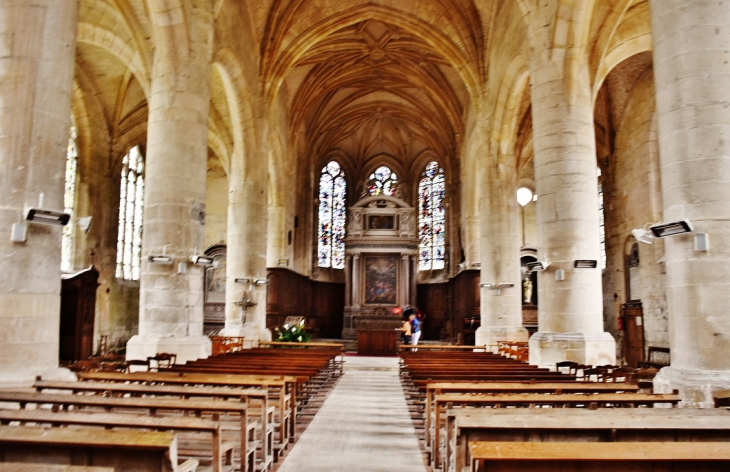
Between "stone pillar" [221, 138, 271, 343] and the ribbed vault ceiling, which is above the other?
the ribbed vault ceiling

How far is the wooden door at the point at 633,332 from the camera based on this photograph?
18828 mm

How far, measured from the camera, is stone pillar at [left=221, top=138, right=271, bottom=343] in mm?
18797

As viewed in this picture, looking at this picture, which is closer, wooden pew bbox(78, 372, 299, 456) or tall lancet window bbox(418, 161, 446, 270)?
wooden pew bbox(78, 372, 299, 456)

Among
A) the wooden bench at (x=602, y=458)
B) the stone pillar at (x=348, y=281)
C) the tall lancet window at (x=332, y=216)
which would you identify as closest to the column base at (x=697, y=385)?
the wooden bench at (x=602, y=458)

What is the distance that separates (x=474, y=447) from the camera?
2.87m

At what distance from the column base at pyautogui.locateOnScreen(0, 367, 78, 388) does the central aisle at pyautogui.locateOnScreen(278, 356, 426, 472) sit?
9.20ft

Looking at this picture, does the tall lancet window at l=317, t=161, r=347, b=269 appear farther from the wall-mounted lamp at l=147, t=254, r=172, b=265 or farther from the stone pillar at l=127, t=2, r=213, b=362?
A: the wall-mounted lamp at l=147, t=254, r=172, b=265

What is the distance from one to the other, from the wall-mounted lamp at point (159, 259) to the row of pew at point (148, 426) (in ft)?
11.8

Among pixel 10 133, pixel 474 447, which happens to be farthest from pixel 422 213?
pixel 474 447

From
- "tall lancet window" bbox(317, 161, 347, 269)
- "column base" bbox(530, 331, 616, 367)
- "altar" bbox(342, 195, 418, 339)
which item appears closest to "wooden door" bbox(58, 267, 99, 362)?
"column base" bbox(530, 331, 616, 367)

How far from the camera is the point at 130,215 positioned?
24.3 meters

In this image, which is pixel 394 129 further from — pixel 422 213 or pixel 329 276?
pixel 329 276

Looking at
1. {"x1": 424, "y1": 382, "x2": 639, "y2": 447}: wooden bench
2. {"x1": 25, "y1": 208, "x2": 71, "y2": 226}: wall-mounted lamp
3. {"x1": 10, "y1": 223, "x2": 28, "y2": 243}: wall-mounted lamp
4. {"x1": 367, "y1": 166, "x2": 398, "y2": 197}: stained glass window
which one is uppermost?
{"x1": 367, "y1": 166, "x2": 398, "y2": 197}: stained glass window

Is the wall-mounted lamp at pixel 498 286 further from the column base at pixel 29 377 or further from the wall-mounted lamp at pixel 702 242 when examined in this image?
the column base at pixel 29 377
